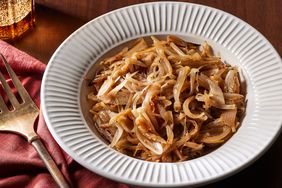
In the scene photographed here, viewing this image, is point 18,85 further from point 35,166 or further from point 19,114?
point 35,166

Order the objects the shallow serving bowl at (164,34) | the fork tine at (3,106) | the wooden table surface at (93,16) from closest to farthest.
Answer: the shallow serving bowl at (164,34)
the fork tine at (3,106)
the wooden table surface at (93,16)

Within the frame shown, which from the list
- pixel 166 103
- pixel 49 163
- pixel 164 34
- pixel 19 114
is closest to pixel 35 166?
pixel 49 163

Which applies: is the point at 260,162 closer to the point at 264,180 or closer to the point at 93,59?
the point at 264,180

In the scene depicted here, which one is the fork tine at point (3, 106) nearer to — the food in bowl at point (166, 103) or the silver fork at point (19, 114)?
the silver fork at point (19, 114)

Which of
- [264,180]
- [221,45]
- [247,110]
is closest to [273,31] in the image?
[221,45]

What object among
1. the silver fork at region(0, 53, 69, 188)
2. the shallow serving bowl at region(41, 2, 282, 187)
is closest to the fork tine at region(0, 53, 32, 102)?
the silver fork at region(0, 53, 69, 188)

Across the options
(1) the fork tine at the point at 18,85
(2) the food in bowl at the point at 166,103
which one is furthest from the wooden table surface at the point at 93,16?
(2) the food in bowl at the point at 166,103
